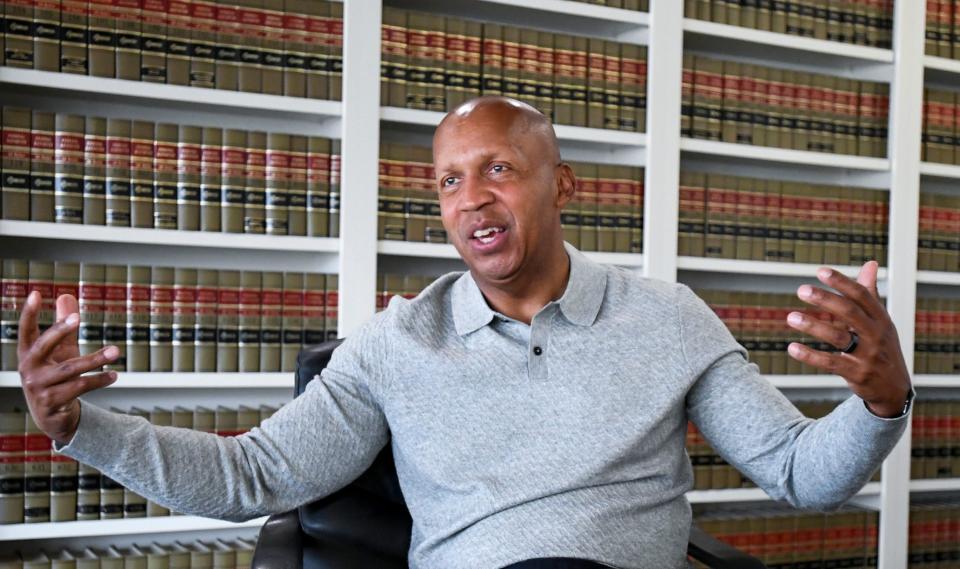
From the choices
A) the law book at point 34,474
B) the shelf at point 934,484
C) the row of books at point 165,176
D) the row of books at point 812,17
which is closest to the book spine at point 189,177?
the row of books at point 165,176

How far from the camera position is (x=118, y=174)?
2.61 meters

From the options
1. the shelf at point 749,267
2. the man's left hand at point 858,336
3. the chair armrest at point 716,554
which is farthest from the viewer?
the shelf at point 749,267

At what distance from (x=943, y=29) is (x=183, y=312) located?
292 cm

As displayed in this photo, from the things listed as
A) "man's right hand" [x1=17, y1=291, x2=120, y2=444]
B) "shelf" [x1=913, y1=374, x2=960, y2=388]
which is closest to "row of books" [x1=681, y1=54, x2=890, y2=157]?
"shelf" [x1=913, y1=374, x2=960, y2=388]

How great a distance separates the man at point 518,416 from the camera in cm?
149

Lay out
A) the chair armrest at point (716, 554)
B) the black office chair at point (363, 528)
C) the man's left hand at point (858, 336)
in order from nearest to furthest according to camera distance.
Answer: the man's left hand at point (858, 336) < the chair armrest at point (716, 554) < the black office chair at point (363, 528)

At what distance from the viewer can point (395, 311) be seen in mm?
1688

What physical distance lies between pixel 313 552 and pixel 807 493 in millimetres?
815

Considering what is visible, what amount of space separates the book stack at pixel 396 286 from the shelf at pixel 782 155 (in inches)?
40.0

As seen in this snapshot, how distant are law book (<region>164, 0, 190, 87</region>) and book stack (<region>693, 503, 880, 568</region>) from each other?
2.16 meters

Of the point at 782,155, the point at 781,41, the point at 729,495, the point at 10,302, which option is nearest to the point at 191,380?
the point at 10,302

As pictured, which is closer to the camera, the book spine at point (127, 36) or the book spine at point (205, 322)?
the book spine at point (127, 36)

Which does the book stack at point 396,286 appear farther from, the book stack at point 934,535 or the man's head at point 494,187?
the book stack at point 934,535

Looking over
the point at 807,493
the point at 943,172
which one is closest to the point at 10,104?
the point at 807,493
